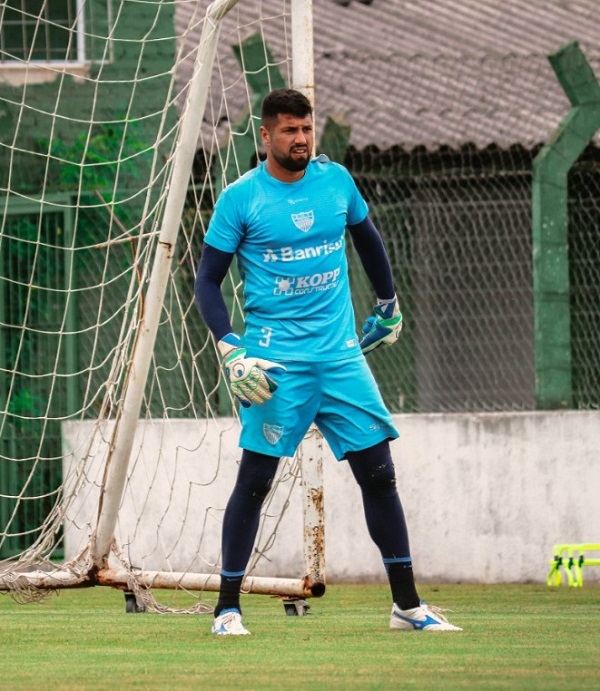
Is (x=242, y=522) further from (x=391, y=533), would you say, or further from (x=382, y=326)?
(x=382, y=326)

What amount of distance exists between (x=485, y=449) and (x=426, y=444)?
36 cm

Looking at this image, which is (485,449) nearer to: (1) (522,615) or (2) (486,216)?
(2) (486,216)

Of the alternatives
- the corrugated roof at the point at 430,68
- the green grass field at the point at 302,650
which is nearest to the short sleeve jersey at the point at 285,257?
the green grass field at the point at 302,650

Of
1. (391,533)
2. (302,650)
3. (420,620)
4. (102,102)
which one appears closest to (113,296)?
(102,102)

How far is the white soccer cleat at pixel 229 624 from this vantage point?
616cm

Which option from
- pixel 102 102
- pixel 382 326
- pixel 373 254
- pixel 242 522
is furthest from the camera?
pixel 102 102

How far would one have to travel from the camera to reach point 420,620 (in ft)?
20.5

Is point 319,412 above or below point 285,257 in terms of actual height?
below

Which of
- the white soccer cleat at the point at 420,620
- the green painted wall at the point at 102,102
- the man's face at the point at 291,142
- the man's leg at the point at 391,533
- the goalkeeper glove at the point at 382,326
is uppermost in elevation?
the green painted wall at the point at 102,102

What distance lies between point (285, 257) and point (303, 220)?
0.49 feet

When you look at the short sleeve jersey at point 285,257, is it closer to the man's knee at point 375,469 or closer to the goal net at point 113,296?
the man's knee at point 375,469

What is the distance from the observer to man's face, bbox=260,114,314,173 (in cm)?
620

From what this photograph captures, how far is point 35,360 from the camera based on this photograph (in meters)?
11.1

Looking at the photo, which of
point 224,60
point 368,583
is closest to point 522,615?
point 368,583
